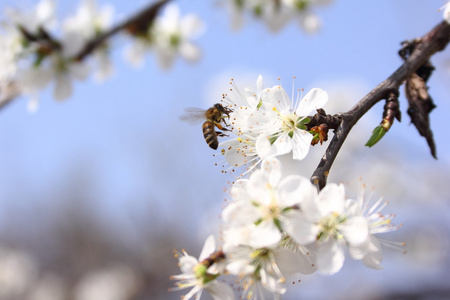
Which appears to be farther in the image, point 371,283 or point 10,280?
point 10,280

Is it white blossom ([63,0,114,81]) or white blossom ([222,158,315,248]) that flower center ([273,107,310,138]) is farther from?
white blossom ([63,0,114,81])

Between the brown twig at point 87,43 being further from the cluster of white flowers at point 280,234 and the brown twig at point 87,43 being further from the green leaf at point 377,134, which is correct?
the cluster of white flowers at point 280,234

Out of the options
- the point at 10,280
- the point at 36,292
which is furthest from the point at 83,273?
the point at 10,280

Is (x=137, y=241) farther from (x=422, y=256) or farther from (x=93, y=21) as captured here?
(x=93, y=21)

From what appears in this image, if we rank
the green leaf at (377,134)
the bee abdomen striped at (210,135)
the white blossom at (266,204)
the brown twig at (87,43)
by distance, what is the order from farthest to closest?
the brown twig at (87,43) < the bee abdomen striped at (210,135) < the green leaf at (377,134) < the white blossom at (266,204)

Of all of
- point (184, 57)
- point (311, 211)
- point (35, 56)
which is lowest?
point (311, 211)

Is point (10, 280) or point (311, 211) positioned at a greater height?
point (10, 280)

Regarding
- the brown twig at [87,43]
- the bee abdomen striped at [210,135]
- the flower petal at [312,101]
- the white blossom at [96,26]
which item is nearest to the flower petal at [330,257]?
the flower petal at [312,101]
